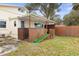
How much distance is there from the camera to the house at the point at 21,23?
24.1 feet

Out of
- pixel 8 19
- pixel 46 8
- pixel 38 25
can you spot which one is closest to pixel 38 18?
pixel 38 25

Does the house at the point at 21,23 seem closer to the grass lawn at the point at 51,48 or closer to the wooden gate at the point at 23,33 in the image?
the wooden gate at the point at 23,33

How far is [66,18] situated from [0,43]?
5.02ft

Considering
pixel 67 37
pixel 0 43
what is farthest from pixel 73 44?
pixel 0 43

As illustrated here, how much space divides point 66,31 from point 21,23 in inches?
40.1

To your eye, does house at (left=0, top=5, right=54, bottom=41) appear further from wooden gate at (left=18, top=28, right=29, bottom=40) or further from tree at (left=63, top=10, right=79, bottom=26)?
tree at (left=63, top=10, right=79, bottom=26)

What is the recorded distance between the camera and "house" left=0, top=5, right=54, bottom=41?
7348 mm

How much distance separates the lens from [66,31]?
7543 mm

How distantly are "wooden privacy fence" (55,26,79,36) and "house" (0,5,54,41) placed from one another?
21 cm

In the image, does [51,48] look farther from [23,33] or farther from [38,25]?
[23,33]

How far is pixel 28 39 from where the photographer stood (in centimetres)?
742

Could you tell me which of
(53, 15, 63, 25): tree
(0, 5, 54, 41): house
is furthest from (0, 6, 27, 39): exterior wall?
(53, 15, 63, 25): tree

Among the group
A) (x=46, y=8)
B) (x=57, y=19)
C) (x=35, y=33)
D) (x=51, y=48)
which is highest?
(x=46, y=8)

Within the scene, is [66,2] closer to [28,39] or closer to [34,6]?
[34,6]
